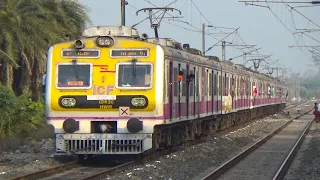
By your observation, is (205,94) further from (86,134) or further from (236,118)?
(236,118)

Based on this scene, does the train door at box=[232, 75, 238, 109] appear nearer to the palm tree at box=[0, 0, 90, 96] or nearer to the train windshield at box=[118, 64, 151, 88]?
the palm tree at box=[0, 0, 90, 96]

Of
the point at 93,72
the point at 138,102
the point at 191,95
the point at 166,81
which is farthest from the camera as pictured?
the point at 191,95

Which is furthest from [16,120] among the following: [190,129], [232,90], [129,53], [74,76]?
[232,90]

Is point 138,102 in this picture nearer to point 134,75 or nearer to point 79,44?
point 134,75

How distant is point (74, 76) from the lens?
15.8 meters

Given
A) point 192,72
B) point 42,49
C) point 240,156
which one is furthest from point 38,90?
point 240,156

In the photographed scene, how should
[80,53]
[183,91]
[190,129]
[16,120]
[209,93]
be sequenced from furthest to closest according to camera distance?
[209,93]
[190,129]
[16,120]
[183,91]
[80,53]

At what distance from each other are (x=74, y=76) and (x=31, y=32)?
13971mm

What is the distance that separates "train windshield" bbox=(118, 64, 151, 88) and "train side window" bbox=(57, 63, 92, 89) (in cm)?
77

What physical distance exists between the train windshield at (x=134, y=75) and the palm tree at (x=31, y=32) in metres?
12.2

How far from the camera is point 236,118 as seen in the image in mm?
34750

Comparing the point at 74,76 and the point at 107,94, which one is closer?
the point at 107,94

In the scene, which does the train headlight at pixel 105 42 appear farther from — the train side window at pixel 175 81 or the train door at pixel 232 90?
the train door at pixel 232 90

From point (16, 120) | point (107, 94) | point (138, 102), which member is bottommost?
point (16, 120)
